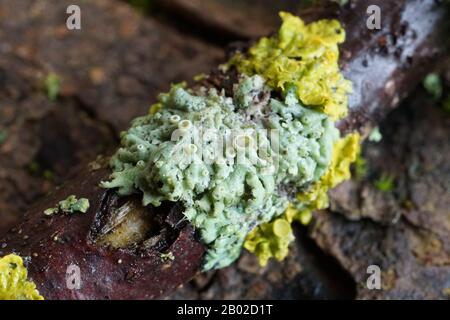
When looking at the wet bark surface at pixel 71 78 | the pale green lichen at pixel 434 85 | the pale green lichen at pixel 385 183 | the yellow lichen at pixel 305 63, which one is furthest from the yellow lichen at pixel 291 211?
the wet bark surface at pixel 71 78

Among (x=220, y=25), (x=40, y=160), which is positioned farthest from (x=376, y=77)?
(x=40, y=160)

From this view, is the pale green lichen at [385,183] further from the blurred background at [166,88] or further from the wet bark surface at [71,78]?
the wet bark surface at [71,78]

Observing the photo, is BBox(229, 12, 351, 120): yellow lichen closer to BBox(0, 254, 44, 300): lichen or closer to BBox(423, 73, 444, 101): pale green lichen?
BBox(423, 73, 444, 101): pale green lichen

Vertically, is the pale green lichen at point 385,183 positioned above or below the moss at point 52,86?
below

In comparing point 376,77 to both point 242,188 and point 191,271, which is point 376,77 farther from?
point 191,271

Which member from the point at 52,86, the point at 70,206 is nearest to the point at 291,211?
the point at 70,206

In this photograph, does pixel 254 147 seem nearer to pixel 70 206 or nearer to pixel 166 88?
pixel 70 206
